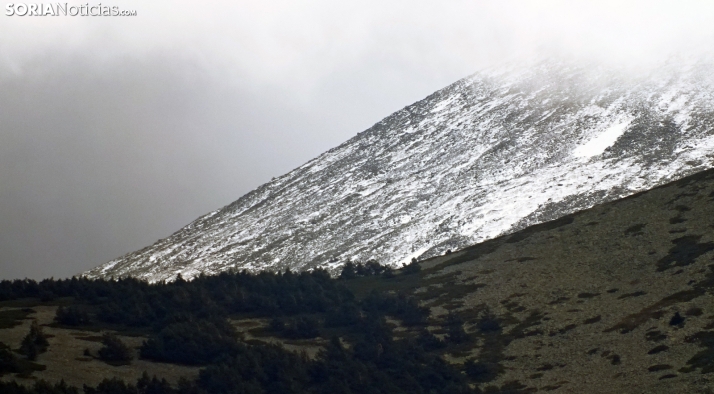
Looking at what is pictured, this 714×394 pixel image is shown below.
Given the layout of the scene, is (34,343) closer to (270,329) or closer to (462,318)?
(270,329)

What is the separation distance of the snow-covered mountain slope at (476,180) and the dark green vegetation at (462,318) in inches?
2261

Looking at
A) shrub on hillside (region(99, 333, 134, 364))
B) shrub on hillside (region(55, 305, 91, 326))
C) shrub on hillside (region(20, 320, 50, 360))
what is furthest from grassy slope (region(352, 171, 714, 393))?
shrub on hillside (region(55, 305, 91, 326))

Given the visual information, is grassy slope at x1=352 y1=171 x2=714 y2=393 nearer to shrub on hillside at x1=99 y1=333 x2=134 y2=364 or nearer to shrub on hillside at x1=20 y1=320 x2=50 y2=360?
shrub on hillside at x1=99 y1=333 x2=134 y2=364

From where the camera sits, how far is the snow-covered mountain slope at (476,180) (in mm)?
139625

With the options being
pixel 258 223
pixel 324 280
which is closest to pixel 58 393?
pixel 324 280

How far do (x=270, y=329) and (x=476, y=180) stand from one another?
339 ft

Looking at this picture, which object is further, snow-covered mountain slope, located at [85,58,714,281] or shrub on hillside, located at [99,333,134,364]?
snow-covered mountain slope, located at [85,58,714,281]

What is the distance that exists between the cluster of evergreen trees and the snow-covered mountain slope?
6077cm

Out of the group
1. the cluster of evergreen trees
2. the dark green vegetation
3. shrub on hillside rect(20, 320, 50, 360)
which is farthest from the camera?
the cluster of evergreen trees

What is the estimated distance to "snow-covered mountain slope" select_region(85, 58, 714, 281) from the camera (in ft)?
458

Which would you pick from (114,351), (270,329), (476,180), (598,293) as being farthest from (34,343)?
(476,180)

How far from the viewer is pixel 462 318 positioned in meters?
65.1

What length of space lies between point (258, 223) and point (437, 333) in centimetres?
12126

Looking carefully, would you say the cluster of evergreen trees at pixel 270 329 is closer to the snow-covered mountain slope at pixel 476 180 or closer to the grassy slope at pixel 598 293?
the grassy slope at pixel 598 293
